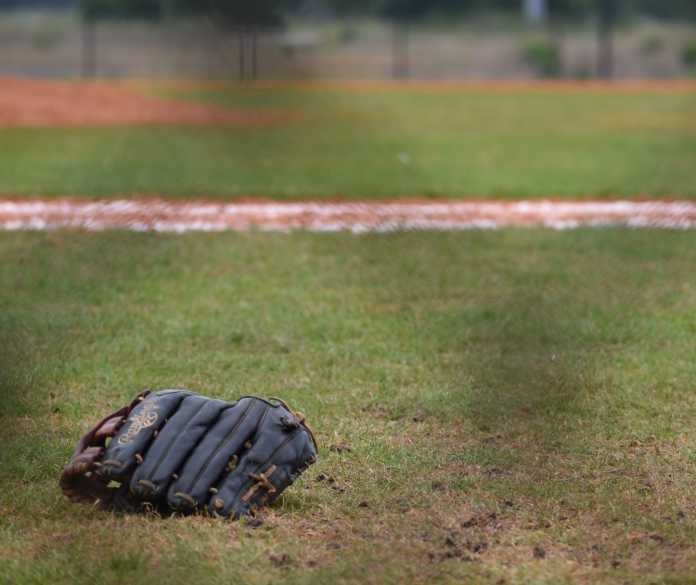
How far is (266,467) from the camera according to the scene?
2.86 meters

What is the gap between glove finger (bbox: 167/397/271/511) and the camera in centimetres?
277

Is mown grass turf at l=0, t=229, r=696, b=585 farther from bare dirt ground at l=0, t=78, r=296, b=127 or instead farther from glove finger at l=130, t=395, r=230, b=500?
bare dirt ground at l=0, t=78, r=296, b=127

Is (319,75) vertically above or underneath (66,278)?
above

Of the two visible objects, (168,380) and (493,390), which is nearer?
(493,390)

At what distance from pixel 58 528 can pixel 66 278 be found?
3.07 m

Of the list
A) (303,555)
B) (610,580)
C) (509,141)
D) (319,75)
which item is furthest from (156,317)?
(509,141)

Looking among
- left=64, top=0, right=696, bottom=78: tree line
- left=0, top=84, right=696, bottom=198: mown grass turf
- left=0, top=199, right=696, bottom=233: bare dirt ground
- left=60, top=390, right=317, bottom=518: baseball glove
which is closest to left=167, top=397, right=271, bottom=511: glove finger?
left=60, top=390, right=317, bottom=518: baseball glove

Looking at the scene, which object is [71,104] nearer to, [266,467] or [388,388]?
[388,388]

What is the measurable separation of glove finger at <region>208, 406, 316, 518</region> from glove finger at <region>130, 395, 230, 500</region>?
12 centimetres

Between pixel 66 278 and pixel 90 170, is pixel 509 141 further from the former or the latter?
pixel 66 278

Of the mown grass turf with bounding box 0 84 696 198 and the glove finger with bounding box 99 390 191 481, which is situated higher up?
the glove finger with bounding box 99 390 191 481

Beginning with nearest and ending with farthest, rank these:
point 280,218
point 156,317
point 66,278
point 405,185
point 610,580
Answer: point 610,580, point 156,317, point 66,278, point 280,218, point 405,185

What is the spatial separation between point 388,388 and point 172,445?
145 centimetres

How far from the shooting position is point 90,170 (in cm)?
992
